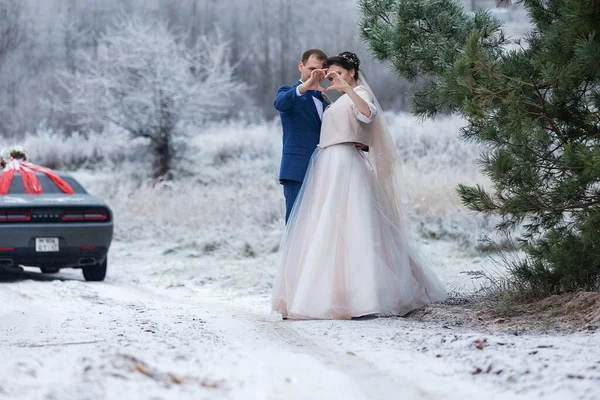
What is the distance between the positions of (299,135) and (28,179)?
4.69 m

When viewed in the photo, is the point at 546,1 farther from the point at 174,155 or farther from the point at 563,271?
the point at 174,155

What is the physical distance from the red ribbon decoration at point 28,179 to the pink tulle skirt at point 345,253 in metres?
4.69

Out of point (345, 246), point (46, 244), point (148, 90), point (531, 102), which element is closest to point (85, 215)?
point (46, 244)

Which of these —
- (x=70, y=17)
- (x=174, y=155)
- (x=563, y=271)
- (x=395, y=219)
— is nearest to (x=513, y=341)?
(x=563, y=271)

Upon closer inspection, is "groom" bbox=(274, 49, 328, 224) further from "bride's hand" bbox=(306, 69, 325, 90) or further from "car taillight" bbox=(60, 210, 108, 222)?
"car taillight" bbox=(60, 210, 108, 222)

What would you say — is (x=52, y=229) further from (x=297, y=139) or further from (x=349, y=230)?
(x=349, y=230)

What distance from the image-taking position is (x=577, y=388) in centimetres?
354

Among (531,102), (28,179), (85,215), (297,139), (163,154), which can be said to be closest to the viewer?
(531,102)

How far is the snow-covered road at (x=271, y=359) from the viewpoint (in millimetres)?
3602

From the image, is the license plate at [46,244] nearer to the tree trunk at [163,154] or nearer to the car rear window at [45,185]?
the car rear window at [45,185]

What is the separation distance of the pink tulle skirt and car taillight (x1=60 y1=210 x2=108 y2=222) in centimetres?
408

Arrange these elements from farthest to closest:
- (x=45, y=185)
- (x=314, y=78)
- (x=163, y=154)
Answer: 1. (x=163, y=154)
2. (x=45, y=185)
3. (x=314, y=78)

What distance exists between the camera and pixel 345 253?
6305 millimetres

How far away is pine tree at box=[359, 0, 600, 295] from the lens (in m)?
5.34
